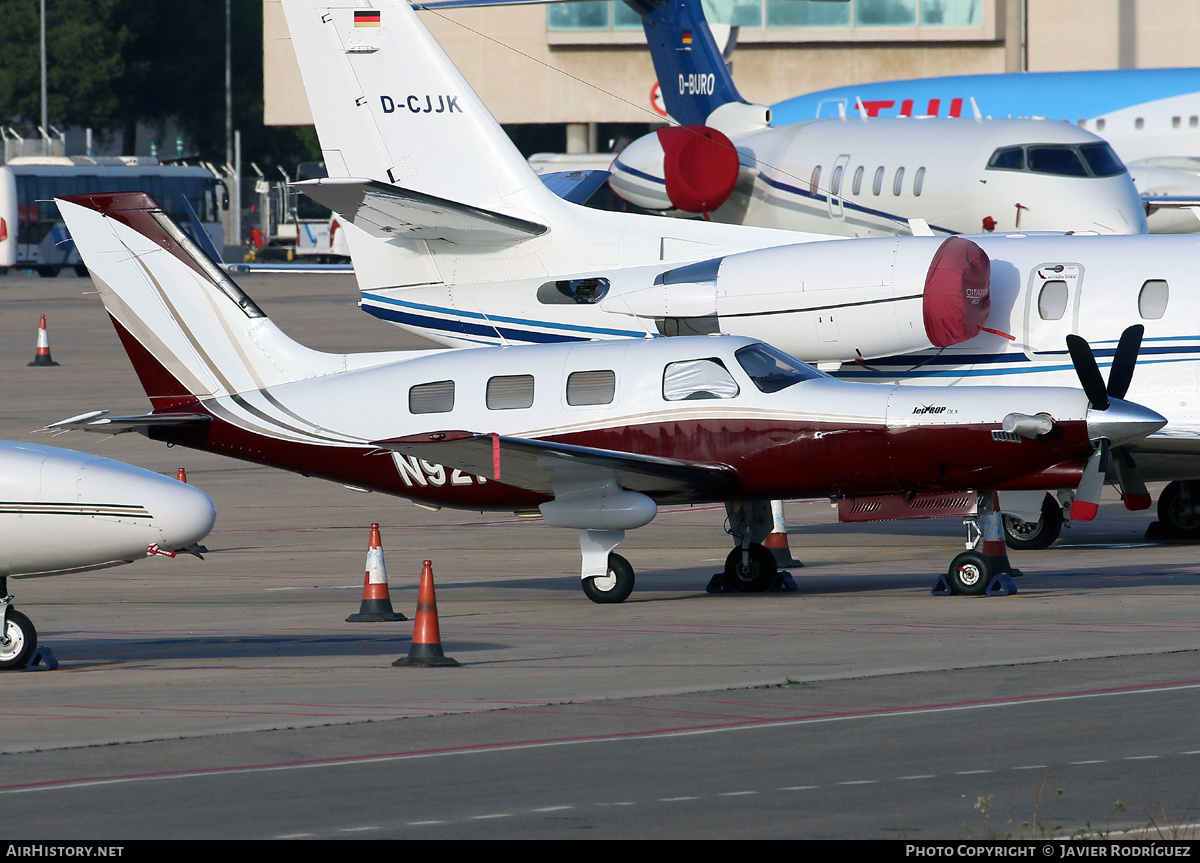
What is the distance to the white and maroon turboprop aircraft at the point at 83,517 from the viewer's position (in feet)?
43.1

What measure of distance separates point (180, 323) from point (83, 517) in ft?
22.8

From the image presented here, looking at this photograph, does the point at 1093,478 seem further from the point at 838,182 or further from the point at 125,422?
the point at 838,182

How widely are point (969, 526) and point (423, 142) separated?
1021 centimetres

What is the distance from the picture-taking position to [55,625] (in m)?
16.8

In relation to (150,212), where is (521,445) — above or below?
below

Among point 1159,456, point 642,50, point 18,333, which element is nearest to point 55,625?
point 1159,456

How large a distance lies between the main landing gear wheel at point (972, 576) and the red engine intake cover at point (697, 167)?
1532 cm

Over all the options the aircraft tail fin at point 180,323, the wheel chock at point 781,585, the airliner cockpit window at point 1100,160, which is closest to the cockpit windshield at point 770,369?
the wheel chock at point 781,585

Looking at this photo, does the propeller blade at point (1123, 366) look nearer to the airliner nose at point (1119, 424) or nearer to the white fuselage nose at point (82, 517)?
the airliner nose at point (1119, 424)

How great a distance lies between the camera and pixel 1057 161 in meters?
31.8

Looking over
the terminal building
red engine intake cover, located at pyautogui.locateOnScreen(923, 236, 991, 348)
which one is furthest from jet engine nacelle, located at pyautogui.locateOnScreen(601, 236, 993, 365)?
the terminal building

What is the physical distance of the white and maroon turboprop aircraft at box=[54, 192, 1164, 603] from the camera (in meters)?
17.4

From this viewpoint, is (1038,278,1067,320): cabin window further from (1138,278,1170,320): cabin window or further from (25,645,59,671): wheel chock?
(25,645,59,671): wheel chock
